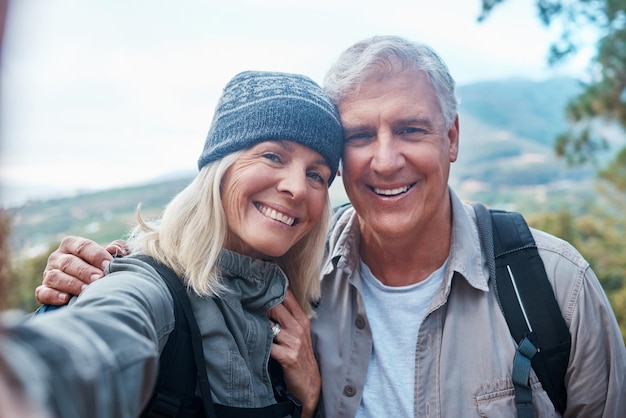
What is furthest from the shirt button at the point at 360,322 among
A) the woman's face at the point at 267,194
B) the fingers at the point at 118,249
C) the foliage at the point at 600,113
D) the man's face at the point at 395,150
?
the foliage at the point at 600,113

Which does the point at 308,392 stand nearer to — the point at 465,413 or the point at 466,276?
the point at 465,413

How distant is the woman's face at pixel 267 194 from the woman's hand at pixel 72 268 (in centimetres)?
47

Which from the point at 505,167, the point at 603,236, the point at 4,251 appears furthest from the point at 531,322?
the point at 505,167

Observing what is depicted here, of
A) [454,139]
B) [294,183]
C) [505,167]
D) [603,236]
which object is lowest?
[294,183]

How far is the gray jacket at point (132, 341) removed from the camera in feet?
2.33

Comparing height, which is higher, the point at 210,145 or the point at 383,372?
the point at 210,145

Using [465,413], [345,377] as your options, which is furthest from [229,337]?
[465,413]

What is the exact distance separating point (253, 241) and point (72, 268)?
0.66 meters

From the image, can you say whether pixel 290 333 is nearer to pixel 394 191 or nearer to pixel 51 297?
pixel 394 191

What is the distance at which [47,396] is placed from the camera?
670 mm

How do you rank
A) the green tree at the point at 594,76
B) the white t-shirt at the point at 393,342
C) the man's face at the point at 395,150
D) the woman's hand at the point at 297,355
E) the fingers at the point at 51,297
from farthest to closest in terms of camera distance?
the green tree at the point at 594,76 → the man's face at the point at 395,150 → the white t-shirt at the point at 393,342 → the woman's hand at the point at 297,355 → the fingers at the point at 51,297

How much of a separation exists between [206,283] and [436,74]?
1.43 meters

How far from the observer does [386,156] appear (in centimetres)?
239

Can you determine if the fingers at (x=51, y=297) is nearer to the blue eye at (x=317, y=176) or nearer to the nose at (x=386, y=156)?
the blue eye at (x=317, y=176)
